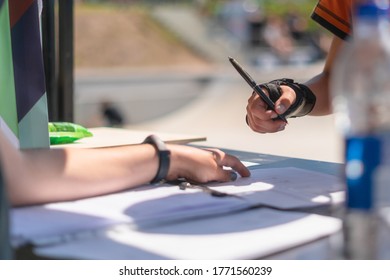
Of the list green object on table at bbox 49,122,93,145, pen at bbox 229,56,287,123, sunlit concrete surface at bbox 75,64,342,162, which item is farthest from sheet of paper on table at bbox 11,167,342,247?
sunlit concrete surface at bbox 75,64,342,162

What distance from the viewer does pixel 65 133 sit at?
1.36 metres

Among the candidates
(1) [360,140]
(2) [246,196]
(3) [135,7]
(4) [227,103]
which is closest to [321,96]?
(2) [246,196]

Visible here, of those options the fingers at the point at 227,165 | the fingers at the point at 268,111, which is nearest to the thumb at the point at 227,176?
the fingers at the point at 227,165

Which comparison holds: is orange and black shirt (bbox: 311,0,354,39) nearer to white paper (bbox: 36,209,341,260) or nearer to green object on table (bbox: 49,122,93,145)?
green object on table (bbox: 49,122,93,145)

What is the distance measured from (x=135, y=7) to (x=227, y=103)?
9.10m

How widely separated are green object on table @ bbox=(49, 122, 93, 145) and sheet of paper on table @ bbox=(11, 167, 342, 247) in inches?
19.2

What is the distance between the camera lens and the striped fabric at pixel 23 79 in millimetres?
1230

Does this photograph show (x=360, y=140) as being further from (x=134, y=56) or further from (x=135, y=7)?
(x=135, y=7)

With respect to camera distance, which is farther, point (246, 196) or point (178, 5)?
point (178, 5)

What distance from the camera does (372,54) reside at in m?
0.58

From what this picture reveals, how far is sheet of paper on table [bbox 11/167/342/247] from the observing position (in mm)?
695

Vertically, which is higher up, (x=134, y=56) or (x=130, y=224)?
(x=134, y=56)

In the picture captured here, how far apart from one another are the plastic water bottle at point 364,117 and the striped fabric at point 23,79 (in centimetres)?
80

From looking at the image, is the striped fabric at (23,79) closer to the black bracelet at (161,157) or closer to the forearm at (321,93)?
the black bracelet at (161,157)
